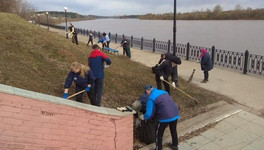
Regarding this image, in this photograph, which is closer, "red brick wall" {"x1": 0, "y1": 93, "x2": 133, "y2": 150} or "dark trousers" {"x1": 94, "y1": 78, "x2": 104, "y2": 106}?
"red brick wall" {"x1": 0, "y1": 93, "x2": 133, "y2": 150}

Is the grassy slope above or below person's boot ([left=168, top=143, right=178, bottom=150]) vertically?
above

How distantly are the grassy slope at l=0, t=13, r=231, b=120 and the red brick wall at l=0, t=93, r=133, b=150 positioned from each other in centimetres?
169

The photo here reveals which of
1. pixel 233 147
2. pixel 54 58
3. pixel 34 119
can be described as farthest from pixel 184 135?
pixel 54 58

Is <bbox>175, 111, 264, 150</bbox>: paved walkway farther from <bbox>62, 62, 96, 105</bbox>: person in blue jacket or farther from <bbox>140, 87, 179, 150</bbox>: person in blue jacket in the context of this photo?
<bbox>62, 62, 96, 105</bbox>: person in blue jacket

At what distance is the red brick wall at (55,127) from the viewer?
2984mm

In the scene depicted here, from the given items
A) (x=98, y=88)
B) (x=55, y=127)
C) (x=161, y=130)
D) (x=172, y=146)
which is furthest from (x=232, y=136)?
(x=55, y=127)

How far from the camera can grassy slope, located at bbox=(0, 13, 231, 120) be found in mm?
5375

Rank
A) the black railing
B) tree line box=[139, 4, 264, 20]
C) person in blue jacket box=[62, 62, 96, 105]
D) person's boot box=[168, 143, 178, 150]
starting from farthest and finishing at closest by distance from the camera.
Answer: tree line box=[139, 4, 264, 20]
the black railing
person in blue jacket box=[62, 62, 96, 105]
person's boot box=[168, 143, 178, 150]

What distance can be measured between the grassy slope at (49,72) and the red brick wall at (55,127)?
5.54 ft

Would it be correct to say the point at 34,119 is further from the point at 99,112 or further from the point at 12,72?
the point at 12,72

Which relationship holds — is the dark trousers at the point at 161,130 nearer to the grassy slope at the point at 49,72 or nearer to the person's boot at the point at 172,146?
the person's boot at the point at 172,146

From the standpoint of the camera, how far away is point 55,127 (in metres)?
3.34

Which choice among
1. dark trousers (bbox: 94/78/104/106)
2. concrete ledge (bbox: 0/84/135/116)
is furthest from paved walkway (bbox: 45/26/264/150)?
dark trousers (bbox: 94/78/104/106)


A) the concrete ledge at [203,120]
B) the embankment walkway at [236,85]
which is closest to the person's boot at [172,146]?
the concrete ledge at [203,120]
